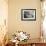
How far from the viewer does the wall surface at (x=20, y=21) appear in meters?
4.38

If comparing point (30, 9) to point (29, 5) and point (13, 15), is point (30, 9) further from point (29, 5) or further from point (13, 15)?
point (13, 15)

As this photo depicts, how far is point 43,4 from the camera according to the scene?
13.9ft

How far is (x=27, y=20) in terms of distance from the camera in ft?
14.4

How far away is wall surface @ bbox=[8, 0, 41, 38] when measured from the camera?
14.4 ft

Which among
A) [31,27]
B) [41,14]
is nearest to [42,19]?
[41,14]

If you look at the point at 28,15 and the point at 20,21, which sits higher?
the point at 28,15

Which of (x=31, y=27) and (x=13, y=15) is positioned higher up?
(x=13, y=15)

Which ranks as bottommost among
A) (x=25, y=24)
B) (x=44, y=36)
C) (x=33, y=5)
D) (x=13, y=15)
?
(x=44, y=36)

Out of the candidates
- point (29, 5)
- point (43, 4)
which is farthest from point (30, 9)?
point (43, 4)

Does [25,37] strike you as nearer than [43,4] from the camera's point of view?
Yes

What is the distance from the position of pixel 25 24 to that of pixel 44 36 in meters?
0.68

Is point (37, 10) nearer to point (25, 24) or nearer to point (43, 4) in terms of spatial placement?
point (43, 4)

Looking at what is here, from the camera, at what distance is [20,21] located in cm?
442

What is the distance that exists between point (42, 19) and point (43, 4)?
44cm
